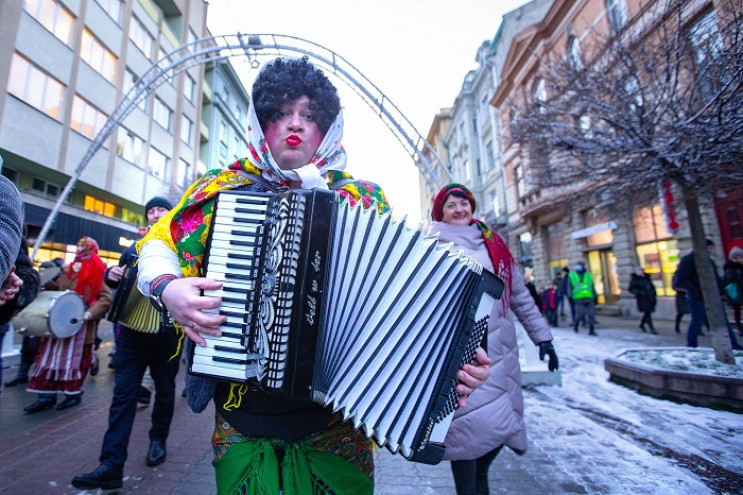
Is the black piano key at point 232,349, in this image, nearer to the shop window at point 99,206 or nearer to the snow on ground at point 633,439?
the snow on ground at point 633,439

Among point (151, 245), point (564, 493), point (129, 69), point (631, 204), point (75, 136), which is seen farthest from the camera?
point (129, 69)

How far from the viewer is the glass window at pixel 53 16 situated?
11.8 metres

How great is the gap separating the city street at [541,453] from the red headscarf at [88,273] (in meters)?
1.29

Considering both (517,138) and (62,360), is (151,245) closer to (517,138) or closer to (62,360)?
(62,360)

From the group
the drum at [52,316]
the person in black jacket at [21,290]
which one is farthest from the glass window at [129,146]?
the person in black jacket at [21,290]

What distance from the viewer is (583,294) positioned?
9.85 metres

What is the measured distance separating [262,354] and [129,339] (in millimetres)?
2321

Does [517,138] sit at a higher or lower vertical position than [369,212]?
higher

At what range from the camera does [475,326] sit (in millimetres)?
1162

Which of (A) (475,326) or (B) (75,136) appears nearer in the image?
(A) (475,326)

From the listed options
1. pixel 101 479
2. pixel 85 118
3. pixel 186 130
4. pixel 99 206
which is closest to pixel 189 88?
pixel 186 130

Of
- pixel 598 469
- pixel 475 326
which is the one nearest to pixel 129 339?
pixel 475 326

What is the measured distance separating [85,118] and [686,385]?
18.9 m

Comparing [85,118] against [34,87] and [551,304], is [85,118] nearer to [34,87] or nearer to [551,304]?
[34,87]
